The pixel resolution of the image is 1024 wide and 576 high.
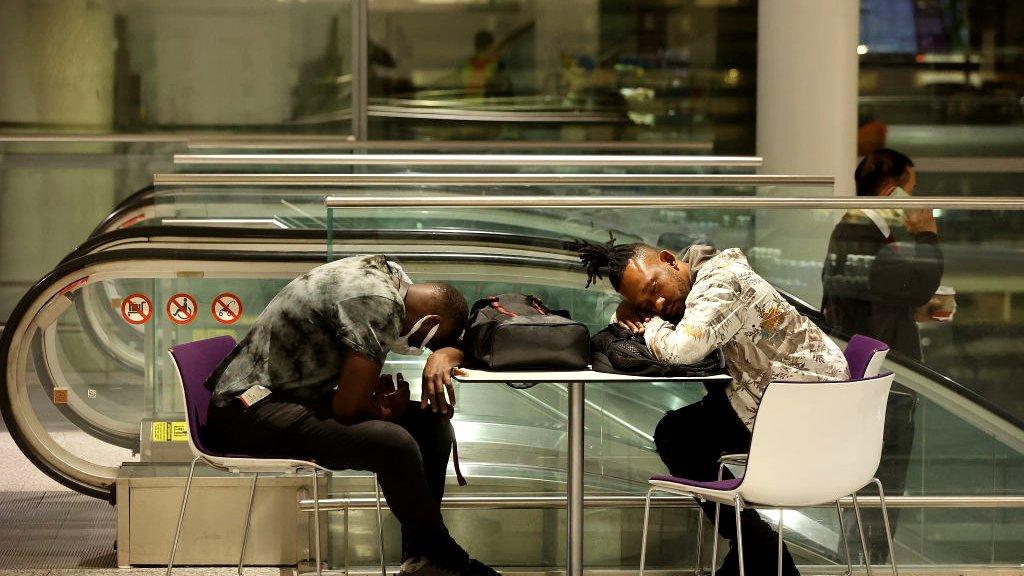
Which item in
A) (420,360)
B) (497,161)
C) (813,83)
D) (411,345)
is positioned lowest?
(420,360)

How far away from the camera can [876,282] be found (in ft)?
15.3

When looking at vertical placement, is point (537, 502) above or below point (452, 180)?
below

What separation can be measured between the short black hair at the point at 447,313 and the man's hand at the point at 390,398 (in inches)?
7.7

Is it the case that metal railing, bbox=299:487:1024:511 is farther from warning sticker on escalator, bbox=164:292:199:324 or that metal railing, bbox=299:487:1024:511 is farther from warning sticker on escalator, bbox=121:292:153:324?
warning sticker on escalator, bbox=121:292:153:324

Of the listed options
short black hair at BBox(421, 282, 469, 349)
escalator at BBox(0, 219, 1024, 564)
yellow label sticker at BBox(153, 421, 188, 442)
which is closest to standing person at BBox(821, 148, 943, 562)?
escalator at BBox(0, 219, 1024, 564)

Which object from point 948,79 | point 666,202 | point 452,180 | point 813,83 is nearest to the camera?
point 666,202

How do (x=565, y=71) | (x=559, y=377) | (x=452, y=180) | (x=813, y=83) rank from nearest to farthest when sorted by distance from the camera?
(x=559, y=377) < (x=452, y=180) < (x=813, y=83) < (x=565, y=71)

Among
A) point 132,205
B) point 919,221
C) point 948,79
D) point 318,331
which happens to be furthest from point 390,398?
point 948,79

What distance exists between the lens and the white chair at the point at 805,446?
332 centimetres

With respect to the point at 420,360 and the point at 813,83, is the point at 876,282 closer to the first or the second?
the point at 420,360

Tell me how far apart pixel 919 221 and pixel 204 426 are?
2.62m

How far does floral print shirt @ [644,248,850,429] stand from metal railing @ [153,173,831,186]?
2.67 feet

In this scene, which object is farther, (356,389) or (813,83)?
(813,83)

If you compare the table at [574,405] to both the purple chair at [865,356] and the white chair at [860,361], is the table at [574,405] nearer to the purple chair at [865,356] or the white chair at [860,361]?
the white chair at [860,361]
